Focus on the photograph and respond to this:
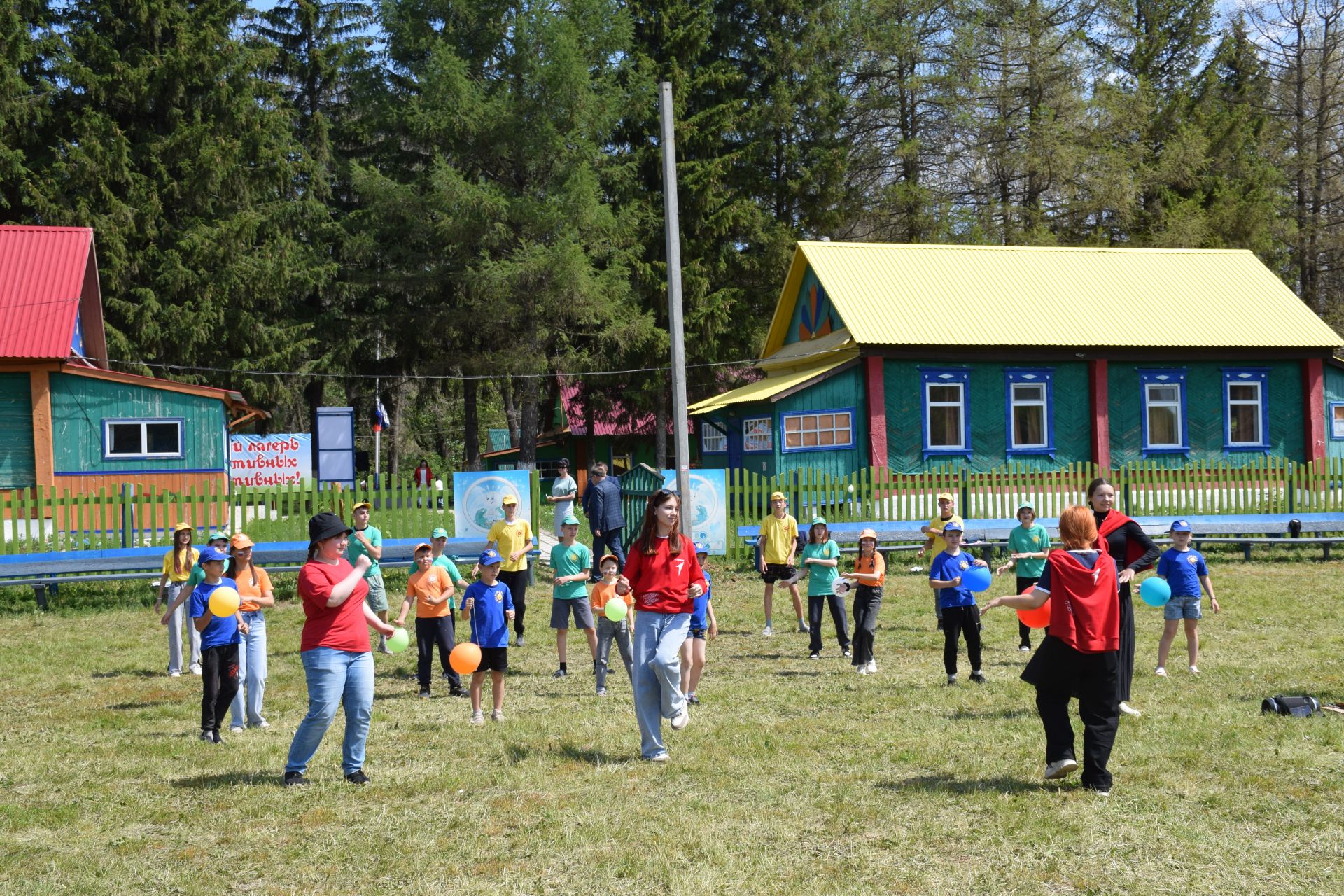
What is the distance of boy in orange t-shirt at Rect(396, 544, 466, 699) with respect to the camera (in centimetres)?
1022

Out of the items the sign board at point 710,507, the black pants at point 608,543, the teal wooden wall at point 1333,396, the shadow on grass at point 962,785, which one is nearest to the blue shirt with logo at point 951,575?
the shadow on grass at point 962,785

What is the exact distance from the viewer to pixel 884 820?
20.5ft

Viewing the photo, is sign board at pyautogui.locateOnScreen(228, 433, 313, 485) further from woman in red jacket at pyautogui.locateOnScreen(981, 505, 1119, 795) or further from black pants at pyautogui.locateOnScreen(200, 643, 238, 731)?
woman in red jacket at pyautogui.locateOnScreen(981, 505, 1119, 795)

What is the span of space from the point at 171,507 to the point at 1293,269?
3818 cm

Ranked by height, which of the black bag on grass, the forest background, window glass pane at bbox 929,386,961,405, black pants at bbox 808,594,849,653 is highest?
the forest background

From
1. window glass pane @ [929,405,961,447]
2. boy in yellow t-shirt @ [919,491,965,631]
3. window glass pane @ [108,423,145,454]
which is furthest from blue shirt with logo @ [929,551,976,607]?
window glass pane @ [108,423,145,454]

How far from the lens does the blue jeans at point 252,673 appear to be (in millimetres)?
9000

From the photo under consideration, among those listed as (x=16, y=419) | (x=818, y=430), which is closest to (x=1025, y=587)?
(x=818, y=430)

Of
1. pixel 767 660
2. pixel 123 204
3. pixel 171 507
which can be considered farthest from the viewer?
pixel 123 204

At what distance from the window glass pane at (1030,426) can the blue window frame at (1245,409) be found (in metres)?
4.30

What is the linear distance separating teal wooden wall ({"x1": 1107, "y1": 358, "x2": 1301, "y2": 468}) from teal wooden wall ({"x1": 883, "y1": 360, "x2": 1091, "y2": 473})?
0.75 meters

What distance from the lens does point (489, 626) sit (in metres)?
9.05

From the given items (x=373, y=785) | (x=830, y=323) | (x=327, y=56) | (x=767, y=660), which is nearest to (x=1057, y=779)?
(x=373, y=785)

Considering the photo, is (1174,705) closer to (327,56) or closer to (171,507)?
(171,507)
